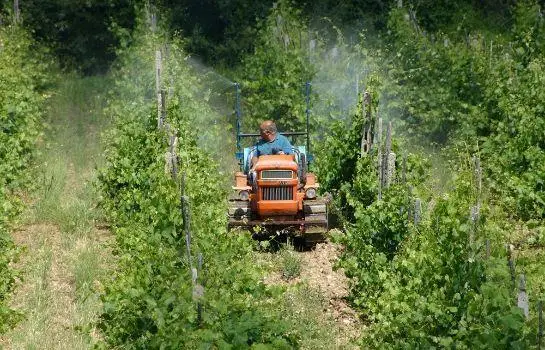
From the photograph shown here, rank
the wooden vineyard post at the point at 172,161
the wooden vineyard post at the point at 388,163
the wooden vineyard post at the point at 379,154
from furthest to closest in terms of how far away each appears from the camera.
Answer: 1. the wooden vineyard post at the point at 379,154
2. the wooden vineyard post at the point at 388,163
3. the wooden vineyard post at the point at 172,161

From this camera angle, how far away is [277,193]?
12.2m

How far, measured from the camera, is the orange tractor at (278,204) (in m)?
12.1

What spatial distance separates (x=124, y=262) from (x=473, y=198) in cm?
325

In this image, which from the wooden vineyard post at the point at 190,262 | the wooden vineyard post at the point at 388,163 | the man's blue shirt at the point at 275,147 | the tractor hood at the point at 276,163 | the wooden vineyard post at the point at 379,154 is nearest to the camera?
the wooden vineyard post at the point at 190,262

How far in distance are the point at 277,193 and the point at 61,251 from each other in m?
2.52

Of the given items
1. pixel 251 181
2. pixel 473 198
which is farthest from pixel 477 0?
pixel 473 198

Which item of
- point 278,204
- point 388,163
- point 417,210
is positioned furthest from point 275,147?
point 417,210

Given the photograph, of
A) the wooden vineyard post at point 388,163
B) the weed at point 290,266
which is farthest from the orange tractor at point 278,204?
the wooden vineyard post at point 388,163

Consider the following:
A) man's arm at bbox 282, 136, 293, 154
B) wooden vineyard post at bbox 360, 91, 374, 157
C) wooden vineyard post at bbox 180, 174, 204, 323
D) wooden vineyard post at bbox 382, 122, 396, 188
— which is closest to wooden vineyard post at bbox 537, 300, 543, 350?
wooden vineyard post at bbox 180, 174, 204, 323

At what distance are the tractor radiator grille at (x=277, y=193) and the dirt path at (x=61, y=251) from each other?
1872mm

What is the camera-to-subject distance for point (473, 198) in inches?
376

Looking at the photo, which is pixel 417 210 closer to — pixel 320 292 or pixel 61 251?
pixel 320 292

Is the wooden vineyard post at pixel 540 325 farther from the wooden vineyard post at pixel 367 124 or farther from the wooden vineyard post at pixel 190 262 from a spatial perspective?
the wooden vineyard post at pixel 367 124

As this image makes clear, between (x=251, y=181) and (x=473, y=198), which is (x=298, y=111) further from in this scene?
(x=473, y=198)
